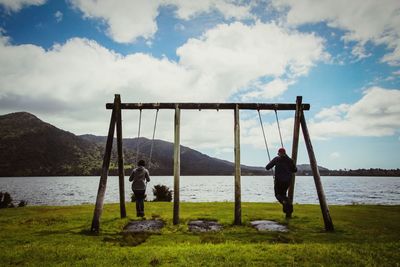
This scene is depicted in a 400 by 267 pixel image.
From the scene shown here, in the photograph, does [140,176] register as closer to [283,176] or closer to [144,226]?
[144,226]

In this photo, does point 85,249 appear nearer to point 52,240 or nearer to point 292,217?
point 52,240

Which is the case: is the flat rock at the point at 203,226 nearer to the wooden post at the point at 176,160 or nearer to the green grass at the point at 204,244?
the green grass at the point at 204,244

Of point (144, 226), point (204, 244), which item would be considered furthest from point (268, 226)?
point (144, 226)

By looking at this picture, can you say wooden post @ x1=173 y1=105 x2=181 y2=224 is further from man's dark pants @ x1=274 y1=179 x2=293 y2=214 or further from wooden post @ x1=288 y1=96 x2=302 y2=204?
wooden post @ x1=288 y1=96 x2=302 y2=204

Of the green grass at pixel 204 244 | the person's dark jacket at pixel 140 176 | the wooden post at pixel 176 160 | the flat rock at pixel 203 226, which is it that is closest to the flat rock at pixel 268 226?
the green grass at pixel 204 244

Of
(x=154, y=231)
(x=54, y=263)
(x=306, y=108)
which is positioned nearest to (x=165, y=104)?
(x=154, y=231)

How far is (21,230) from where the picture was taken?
12.5 metres

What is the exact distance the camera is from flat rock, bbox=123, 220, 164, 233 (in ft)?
40.8

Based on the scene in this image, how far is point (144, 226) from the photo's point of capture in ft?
43.1

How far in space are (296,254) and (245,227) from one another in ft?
16.3

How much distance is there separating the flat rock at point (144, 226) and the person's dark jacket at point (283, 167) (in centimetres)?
533

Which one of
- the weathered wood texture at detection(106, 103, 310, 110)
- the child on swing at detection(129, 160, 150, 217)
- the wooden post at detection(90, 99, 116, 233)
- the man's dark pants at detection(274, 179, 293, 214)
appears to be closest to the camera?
the wooden post at detection(90, 99, 116, 233)

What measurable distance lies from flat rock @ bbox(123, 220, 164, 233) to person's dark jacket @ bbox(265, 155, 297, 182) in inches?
210

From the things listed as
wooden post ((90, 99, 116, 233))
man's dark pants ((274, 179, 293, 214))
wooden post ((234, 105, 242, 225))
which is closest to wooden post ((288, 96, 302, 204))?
man's dark pants ((274, 179, 293, 214))
